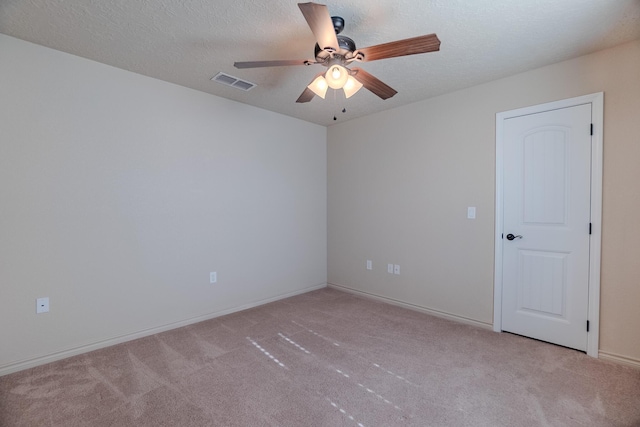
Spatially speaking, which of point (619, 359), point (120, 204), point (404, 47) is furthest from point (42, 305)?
point (619, 359)

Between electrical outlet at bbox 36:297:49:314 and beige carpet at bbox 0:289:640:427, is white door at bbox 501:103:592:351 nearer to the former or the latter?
beige carpet at bbox 0:289:640:427

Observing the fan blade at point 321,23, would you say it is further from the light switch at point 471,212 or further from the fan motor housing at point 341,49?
the light switch at point 471,212

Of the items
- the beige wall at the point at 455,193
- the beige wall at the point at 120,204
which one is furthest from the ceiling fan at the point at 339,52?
the beige wall at the point at 120,204

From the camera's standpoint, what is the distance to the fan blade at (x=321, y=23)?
1.42 meters

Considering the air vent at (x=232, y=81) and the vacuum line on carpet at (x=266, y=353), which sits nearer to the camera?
the vacuum line on carpet at (x=266, y=353)

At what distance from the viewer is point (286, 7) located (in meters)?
1.82

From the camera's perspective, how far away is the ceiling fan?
61.8 inches

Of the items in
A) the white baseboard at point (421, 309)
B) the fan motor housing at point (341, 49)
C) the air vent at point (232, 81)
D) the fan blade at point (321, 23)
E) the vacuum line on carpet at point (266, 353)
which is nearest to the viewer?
the fan blade at point (321, 23)

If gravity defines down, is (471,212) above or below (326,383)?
above

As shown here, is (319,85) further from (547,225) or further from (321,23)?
(547,225)

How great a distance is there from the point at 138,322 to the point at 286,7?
2.90m

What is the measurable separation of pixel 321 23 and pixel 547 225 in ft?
8.31

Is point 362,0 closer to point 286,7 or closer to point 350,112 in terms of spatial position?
point 286,7

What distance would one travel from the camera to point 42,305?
230cm
